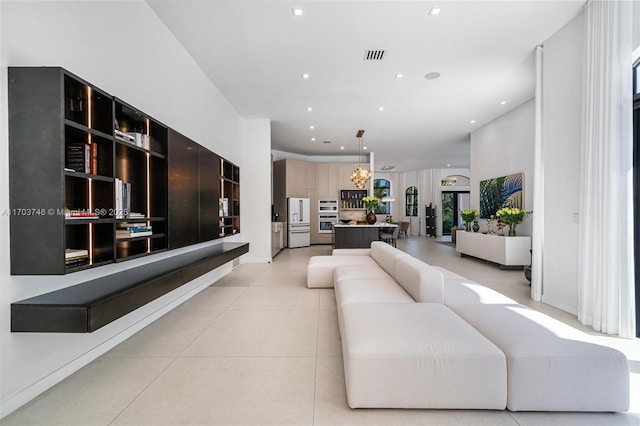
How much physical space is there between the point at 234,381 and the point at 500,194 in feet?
24.3

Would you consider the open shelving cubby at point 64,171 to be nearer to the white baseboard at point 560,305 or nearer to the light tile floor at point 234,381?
the light tile floor at point 234,381

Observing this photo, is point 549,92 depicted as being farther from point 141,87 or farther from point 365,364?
point 141,87

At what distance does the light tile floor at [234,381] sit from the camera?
5.78 ft

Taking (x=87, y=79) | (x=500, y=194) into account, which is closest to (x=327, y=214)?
(x=500, y=194)

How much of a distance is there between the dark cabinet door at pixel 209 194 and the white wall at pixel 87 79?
0.40 metres

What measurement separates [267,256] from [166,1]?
529 cm

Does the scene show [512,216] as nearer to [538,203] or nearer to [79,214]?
[538,203]

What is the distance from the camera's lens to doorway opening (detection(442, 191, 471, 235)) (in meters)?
15.3

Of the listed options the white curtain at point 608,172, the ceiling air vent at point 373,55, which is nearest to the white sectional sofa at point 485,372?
the white curtain at point 608,172

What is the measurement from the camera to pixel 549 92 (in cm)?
392

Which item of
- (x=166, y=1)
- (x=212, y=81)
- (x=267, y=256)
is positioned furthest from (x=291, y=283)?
(x=166, y=1)

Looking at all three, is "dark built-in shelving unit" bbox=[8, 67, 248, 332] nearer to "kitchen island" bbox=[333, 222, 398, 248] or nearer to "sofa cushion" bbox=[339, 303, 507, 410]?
"sofa cushion" bbox=[339, 303, 507, 410]

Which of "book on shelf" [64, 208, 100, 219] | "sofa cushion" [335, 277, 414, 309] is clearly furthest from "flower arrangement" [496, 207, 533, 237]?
"book on shelf" [64, 208, 100, 219]

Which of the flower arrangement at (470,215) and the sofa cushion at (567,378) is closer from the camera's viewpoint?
the sofa cushion at (567,378)
